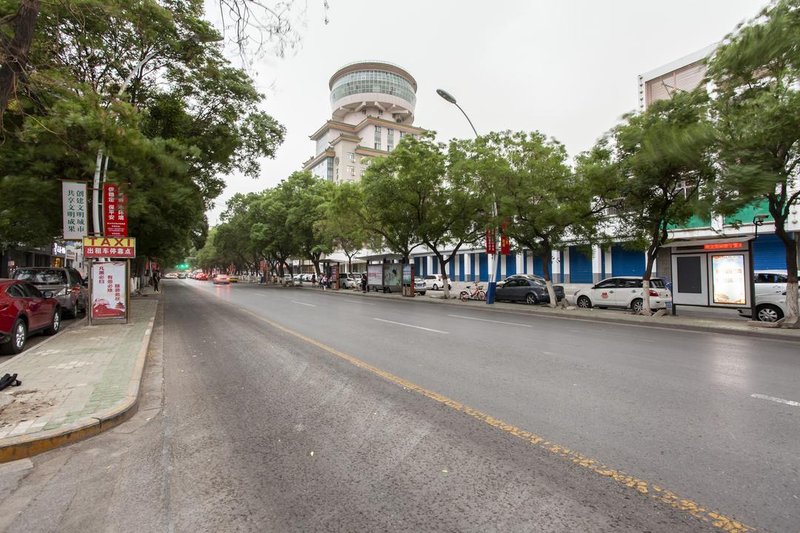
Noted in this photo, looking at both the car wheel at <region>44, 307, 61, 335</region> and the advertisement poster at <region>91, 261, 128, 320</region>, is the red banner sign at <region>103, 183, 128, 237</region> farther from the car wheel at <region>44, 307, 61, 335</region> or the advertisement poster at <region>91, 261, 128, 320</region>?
the car wheel at <region>44, 307, 61, 335</region>

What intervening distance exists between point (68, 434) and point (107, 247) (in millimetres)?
9989

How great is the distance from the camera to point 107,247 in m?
12.5

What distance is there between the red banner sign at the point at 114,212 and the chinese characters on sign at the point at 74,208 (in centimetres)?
60

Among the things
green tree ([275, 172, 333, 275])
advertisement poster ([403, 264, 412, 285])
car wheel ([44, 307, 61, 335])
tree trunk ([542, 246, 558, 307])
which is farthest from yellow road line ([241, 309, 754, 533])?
green tree ([275, 172, 333, 275])

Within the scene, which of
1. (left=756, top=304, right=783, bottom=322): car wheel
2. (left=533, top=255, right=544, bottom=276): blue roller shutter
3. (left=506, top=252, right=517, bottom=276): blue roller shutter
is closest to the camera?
(left=756, top=304, right=783, bottom=322): car wheel

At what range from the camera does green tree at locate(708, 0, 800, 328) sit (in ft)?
35.2

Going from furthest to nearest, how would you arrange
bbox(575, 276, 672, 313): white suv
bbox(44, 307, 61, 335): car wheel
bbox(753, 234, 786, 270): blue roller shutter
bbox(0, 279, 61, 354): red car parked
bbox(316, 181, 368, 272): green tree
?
bbox(316, 181, 368, 272): green tree → bbox(753, 234, 786, 270): blue roller shutter → bbox(575, 276, 672, 313): white suv → bbox(44, 307, 61, 335): car wheel → bbox(0, 279, 61, 354): red car parked

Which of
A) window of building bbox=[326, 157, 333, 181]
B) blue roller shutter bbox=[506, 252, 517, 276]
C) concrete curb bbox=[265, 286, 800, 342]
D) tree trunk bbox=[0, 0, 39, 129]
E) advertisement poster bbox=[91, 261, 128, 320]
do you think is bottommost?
concrete curb bbox=[265, 286, 800, 342]

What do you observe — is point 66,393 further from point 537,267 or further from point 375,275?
point 537,267

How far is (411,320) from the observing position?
1434 cm

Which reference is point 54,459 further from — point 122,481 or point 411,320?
point 411,320

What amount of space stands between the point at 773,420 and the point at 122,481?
6191 millimetres

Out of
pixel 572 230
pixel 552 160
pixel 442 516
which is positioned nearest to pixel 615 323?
pixel 572 230

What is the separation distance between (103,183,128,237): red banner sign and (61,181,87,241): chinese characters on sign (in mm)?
603
